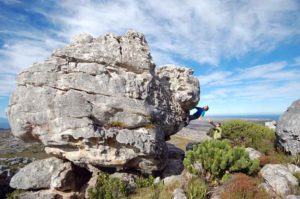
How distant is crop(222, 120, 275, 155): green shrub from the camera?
74.7ft

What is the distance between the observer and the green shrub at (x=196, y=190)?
14220 mm

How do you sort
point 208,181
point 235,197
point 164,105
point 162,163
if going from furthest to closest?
1. point 164,105
2. point 162,163
3. point 208,181
4. point 235,197

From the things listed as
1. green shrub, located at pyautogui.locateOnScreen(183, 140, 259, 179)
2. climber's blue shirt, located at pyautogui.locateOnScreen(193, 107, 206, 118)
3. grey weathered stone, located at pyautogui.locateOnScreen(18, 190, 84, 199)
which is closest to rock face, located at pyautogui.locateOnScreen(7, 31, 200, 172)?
grey weathered stone, located at pyautogui.locateOnScreen(18, 190, 84, 199)

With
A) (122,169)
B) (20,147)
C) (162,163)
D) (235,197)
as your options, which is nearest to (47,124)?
(122,169)

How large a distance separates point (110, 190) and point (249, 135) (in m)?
14.0

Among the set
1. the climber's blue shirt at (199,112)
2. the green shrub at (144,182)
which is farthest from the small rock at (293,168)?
the green shrub at (144,182)

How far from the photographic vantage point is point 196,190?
14328 mm

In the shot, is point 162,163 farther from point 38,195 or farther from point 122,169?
point 38,195

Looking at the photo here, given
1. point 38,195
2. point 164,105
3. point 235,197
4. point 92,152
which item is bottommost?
point 38,195

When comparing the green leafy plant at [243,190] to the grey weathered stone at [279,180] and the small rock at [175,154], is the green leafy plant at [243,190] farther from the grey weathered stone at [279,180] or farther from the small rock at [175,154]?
the small rock at [175,154]

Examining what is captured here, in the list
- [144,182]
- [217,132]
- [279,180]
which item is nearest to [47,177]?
[144,182]

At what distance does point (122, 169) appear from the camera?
61.9ft

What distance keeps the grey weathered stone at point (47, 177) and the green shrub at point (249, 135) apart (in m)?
14.1

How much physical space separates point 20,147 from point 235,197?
10087 cm
